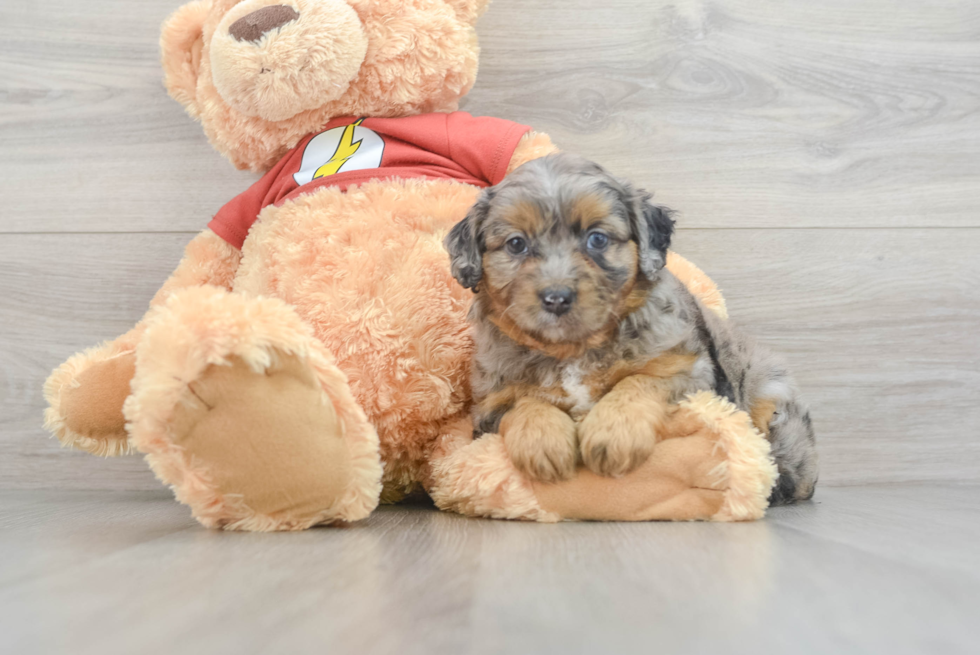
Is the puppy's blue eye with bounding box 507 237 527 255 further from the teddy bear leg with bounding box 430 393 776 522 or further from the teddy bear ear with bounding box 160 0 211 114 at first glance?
the teddy bear ear with bounding box 160 0 211 114

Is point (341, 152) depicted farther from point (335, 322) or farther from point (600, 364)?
point (600, 364)

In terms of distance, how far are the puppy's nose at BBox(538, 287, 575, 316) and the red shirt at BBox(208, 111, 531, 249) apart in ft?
1.98

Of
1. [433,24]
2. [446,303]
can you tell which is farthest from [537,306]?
[433,24]

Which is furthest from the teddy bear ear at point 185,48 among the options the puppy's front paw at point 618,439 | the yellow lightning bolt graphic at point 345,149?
the puppy's front paw at point 618,439

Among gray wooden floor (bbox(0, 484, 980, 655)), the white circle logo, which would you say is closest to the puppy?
gray wooden floor (bbox(0, 484, 980, 655))

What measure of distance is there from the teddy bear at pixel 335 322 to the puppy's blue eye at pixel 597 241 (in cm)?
39

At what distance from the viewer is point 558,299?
143 cm

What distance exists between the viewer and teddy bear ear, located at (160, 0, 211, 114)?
1.99 metres

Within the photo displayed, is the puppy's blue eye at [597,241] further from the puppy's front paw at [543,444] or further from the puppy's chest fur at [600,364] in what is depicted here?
the puppy's front paw at [543,444]

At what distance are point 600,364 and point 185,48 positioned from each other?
4.96 feet

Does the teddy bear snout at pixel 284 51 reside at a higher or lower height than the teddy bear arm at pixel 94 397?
higher

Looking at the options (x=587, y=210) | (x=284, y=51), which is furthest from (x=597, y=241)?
(x=284, y=51)

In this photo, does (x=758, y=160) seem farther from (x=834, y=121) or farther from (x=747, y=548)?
(x=747, y=548)

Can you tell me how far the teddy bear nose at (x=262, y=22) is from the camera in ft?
5.63
